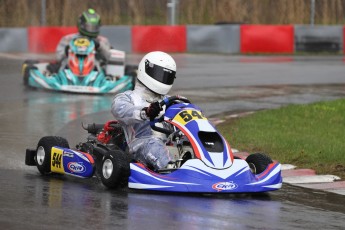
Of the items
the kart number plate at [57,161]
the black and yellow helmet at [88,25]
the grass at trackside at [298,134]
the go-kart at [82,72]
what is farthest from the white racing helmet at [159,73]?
the black and yellow helmet at [88,25]

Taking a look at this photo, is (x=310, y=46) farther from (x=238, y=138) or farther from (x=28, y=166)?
(x=28, y=166)

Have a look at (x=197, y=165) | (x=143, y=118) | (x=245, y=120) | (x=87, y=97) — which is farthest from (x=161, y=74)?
(x=87, y=97)

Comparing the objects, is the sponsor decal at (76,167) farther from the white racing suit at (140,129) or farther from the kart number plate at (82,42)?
the kart number plate at (82,42)

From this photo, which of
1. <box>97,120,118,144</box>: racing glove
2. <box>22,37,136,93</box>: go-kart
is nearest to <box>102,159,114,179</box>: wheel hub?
<box>97,120,118,144</box>: racing glove

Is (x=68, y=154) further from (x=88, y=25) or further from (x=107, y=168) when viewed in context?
(x=88, y=25)

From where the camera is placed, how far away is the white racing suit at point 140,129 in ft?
27.9

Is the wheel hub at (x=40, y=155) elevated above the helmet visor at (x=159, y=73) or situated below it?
below

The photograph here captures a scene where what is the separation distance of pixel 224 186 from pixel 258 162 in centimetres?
79

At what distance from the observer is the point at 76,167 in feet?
29.1

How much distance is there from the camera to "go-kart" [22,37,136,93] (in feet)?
55.5

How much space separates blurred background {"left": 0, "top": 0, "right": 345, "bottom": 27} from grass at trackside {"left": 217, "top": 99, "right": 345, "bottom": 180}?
13548mm

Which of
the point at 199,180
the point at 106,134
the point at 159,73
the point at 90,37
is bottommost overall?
the point at 199,180

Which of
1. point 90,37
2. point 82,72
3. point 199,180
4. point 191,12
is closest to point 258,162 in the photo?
point 199,180

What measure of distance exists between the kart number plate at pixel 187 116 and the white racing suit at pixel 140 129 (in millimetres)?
276
